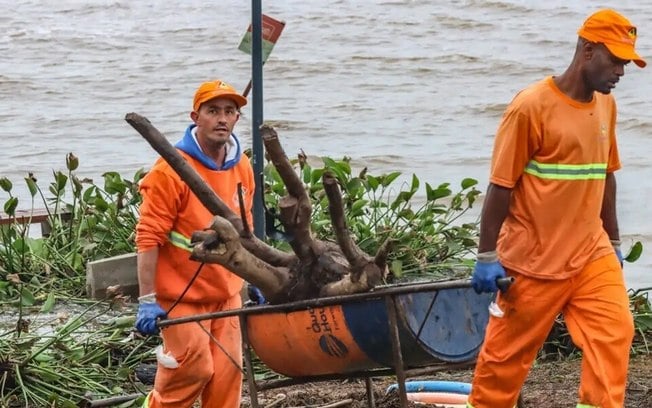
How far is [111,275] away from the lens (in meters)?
7.60

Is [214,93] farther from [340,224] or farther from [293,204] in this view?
[340,224]

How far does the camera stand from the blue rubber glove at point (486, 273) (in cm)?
Answer: 493

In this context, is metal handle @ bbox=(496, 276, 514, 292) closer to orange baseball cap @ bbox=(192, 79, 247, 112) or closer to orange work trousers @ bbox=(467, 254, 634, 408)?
orange work trousers @ bbox=(467, 254, 634, 408)

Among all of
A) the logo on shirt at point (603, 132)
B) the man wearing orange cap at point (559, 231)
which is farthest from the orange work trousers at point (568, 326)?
the logo on shirt at point (603, 132)

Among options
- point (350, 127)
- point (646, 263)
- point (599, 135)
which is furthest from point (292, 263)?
point (350, 127)

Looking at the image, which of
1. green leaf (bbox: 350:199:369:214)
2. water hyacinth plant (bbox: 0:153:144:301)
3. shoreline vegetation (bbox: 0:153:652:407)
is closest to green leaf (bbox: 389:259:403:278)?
shoreline vegetation (bbox: 0:153:652:407)

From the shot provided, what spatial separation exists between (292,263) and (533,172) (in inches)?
38.5

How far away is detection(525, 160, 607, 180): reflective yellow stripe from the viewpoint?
4.96 m

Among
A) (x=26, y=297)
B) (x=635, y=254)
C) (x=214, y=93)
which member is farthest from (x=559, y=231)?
(x=26, y=297)

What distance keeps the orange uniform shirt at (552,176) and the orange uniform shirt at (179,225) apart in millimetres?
1018

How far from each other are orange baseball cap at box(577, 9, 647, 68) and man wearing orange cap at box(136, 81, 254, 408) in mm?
1394

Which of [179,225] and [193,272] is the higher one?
[179,225]

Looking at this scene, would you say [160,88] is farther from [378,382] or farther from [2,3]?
[378,382]

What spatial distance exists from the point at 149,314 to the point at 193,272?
27cm
